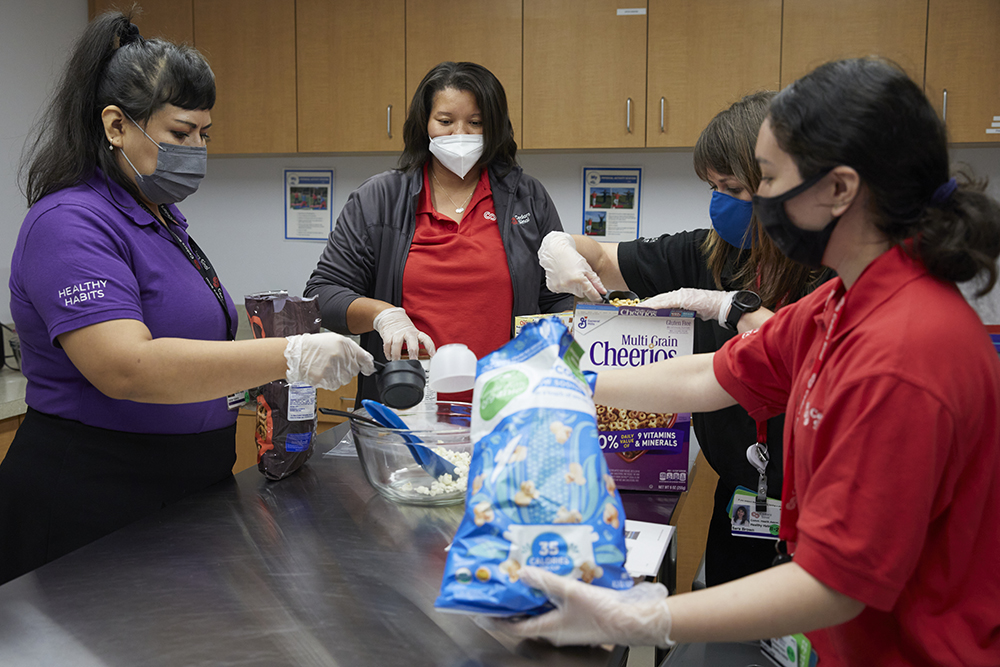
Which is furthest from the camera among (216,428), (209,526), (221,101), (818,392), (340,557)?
(221,101)

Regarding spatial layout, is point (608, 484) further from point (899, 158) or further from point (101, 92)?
point (101, 92)

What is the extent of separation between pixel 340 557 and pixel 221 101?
3.01 meters

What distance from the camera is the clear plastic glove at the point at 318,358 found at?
4.14ft

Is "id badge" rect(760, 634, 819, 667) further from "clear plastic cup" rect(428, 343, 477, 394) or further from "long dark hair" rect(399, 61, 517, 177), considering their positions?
"long dark hair" rect(399, 61, 517, 177)

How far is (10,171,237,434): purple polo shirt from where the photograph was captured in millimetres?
1205

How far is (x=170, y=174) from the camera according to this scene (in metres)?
1.44

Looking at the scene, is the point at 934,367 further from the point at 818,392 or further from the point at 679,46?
the point at 679,46

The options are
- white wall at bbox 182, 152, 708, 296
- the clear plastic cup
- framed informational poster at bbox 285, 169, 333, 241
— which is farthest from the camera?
framed informational poster at bbox 285, 169, 333, 241

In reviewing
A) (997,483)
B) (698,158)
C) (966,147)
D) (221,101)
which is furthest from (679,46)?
(997,483)

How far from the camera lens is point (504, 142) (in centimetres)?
213

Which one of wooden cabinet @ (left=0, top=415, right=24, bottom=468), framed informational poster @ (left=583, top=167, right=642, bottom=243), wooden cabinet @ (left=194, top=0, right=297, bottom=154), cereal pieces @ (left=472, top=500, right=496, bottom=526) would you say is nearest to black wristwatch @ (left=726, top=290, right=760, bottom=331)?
cereal pieces @ (left=472, top=500, right=496, bottom=526)

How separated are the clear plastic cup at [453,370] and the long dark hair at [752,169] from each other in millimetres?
657

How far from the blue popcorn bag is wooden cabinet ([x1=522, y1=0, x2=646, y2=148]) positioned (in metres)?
2.43

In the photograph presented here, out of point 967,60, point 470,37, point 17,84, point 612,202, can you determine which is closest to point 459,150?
point 470,37
